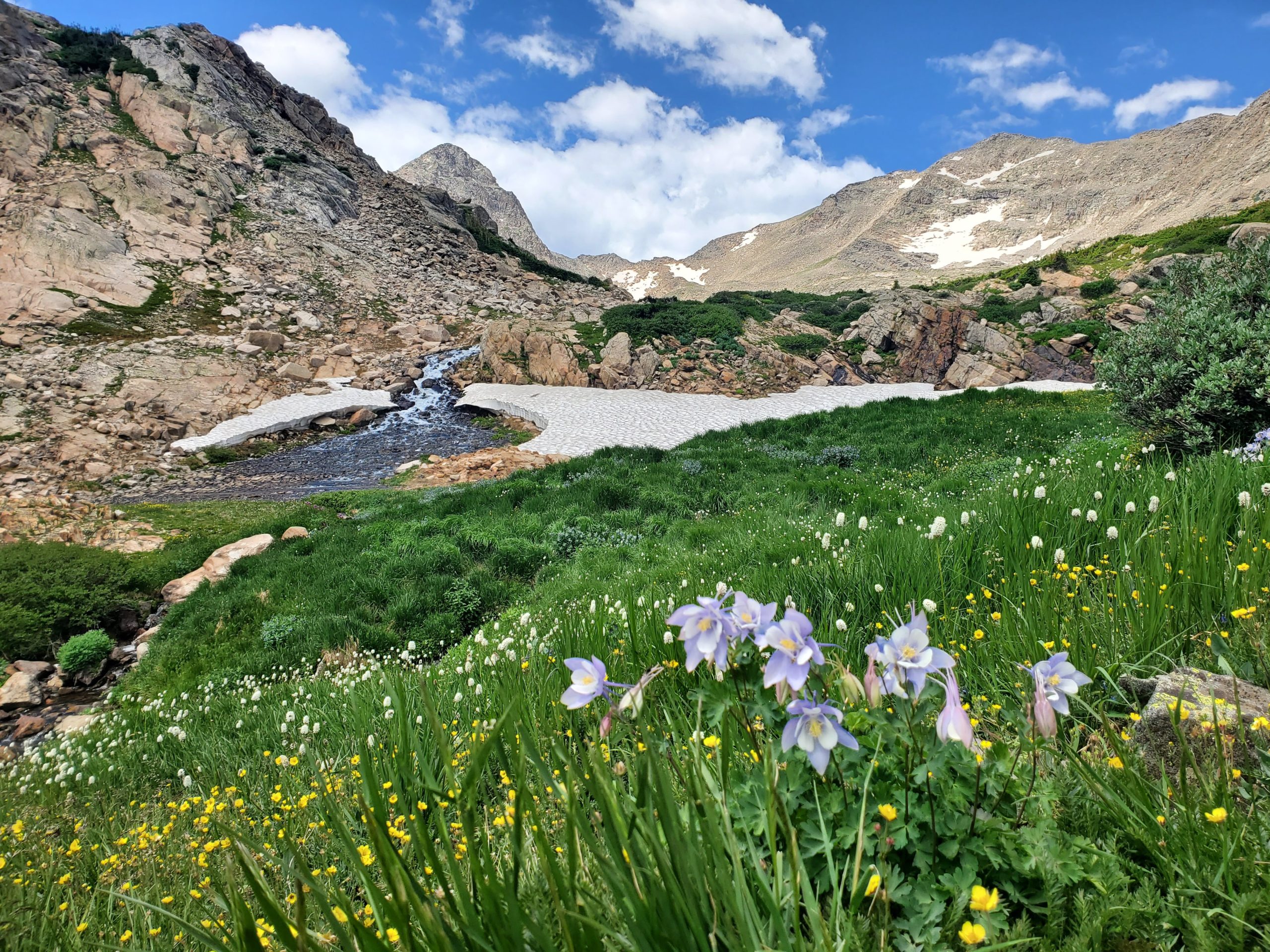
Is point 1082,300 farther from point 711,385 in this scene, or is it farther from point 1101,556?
point 1101,556

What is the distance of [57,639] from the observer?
720 centimetres

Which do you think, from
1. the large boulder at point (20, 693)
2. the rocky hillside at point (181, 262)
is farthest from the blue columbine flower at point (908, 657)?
the rocky hillside at point (181, 262)

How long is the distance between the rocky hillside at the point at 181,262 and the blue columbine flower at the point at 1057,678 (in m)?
19.7

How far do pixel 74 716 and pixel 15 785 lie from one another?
2584mm

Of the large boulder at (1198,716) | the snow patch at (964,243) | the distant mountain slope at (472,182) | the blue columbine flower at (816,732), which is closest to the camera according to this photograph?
the blue columbine flower at (816,732)

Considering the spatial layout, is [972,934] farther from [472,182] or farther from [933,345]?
[472,182]

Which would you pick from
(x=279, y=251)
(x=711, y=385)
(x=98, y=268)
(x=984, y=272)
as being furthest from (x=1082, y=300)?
(x=984, y=272)

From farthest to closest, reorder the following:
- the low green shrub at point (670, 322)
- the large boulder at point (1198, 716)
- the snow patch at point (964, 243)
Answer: the snow patch at point (964, 243), the low green shrub at point (670, 322), the large boulder at point (1198, 716)

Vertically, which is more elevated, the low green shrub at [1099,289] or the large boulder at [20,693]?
the low green shrub at [1099,289]

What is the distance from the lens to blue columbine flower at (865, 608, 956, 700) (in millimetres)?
1191

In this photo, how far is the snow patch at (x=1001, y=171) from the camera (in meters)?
178

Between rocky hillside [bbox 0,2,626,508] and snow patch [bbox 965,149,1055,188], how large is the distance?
649ft

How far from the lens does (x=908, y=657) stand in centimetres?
126

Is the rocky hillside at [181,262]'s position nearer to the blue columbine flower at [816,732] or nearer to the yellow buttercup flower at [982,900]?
the blue columbine flower at [816,732]
